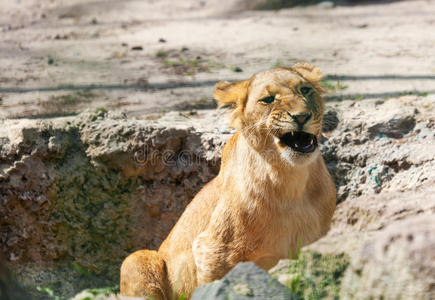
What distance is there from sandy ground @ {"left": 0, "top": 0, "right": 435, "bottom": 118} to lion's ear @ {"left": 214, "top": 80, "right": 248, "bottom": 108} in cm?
284

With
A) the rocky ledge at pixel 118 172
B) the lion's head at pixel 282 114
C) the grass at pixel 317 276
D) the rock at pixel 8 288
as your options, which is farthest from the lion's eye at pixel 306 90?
the rock at pixel 8 288

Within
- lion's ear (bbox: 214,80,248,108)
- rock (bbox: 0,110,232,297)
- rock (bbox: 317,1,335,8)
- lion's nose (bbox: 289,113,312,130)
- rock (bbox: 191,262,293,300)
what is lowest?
rock (bbox: 0,110,232,297)

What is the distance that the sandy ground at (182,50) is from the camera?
25.3 ft

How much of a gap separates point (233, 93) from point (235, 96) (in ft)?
0.10

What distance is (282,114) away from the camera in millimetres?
3814

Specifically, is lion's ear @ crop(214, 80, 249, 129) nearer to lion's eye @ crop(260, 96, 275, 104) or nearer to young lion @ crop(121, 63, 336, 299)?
young lion @ crop(121, 63, 336, 299)

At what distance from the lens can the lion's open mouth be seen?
12.7 feet

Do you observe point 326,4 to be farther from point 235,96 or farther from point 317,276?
point 317,276

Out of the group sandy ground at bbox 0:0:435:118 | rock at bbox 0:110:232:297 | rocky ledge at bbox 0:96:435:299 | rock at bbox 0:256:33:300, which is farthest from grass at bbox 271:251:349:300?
sandy ground at bbox 0:0:435:118

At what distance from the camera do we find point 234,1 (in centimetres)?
1355

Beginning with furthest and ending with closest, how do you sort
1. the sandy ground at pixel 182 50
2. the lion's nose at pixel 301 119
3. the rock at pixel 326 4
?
1. the rock at pixel 326 4
2. the sandy ground at pixel 182 50
3. the lion's nose at pixel 301 119

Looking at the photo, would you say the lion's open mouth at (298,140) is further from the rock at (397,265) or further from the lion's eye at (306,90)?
the rock at (397,265)

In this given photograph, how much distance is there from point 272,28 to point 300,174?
770 cm

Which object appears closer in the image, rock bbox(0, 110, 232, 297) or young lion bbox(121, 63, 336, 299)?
young lion bbox(121, 63, 336, 299)
